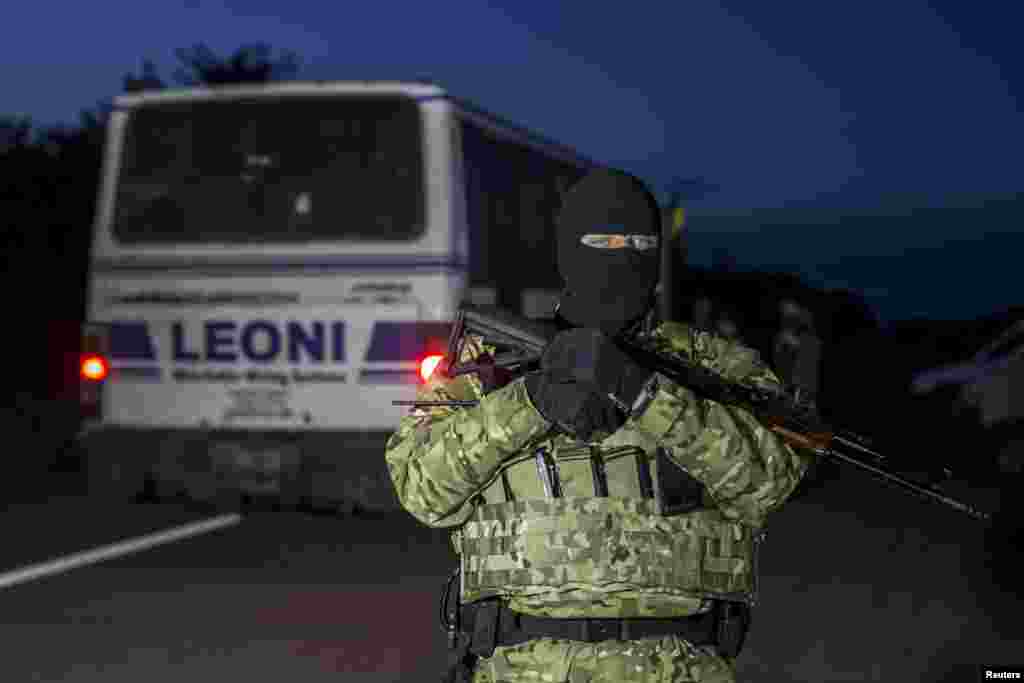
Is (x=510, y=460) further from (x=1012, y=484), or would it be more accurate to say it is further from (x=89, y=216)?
(x=89, y=216)

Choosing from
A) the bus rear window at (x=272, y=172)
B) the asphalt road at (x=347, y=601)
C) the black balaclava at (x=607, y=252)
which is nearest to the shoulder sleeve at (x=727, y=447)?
the black balaclava at (x=607, y=252)

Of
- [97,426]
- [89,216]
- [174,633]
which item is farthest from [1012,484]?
[89,216]

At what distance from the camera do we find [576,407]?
116 inches

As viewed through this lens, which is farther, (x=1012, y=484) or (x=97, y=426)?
(x=1012, y=484)

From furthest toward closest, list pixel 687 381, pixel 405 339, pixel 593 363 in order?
1. pixel 405 339
2. pixel 687 381
3. pixel 593 363

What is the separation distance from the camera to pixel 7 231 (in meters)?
32.6

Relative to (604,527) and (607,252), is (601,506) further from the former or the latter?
Answer: (607,252)

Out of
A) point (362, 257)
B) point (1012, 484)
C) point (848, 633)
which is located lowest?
point (1012, 484)

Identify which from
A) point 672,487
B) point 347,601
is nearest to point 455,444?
point 672,487

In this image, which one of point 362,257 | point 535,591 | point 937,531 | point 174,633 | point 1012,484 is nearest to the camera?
point 535,591

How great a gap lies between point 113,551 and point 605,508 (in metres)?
7.96

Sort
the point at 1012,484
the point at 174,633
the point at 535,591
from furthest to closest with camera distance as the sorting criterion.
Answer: the point at 1012,484, the point at 174,633, the point at 535,591

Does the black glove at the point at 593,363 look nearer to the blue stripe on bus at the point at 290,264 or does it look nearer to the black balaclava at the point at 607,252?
the black balaclava at the point at 607,252

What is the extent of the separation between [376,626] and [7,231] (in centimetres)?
2605
